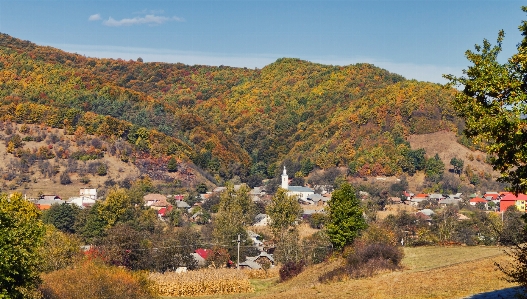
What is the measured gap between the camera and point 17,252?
23.2m

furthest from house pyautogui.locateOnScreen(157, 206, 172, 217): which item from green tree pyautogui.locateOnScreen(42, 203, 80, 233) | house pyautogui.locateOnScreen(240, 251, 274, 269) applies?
house pyautogui.locateOnScreen(240, 251, 274, 269)

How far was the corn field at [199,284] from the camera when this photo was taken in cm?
4219

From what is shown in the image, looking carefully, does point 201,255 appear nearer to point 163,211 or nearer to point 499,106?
point 163,211

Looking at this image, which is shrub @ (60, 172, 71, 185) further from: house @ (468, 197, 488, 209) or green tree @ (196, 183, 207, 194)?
house @ (468, 197, 488, 209)

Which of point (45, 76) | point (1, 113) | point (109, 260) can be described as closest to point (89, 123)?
point (1, 113)

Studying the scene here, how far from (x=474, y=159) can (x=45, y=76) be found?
4403 inches

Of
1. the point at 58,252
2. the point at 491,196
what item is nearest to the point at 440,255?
the point at 58,252

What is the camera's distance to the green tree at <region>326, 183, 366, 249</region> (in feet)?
153

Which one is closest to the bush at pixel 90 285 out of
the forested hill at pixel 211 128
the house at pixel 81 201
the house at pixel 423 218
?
the house at pixel 423 218

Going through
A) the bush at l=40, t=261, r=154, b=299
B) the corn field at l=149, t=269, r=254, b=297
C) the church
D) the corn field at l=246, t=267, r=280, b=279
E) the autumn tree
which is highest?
the autumn tree

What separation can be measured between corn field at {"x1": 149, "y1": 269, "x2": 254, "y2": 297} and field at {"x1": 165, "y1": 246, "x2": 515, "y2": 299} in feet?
8.79

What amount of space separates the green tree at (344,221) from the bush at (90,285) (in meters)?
16.2

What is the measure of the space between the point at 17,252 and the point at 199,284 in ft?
67.9

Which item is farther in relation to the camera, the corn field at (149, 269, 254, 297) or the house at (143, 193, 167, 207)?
the house at (143, 193, 167, 207)
